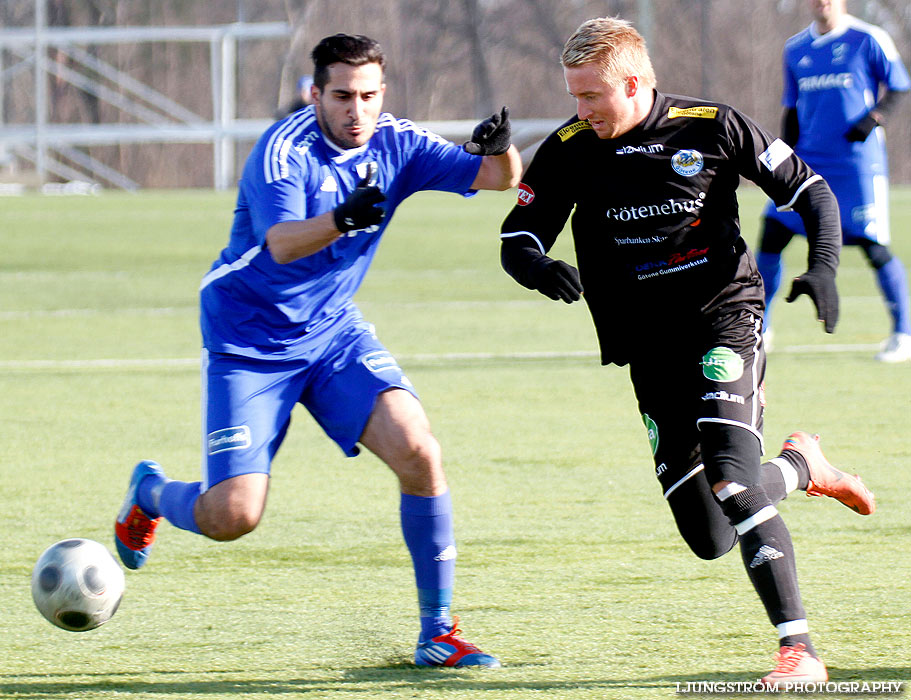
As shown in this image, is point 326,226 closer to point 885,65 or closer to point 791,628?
point 791,628

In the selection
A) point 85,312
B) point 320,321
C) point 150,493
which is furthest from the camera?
point 85,312

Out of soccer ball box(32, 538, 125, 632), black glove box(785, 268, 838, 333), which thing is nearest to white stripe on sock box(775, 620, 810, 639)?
black glove box(785, 268, 838, 333)

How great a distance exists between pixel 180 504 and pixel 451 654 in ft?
3.62

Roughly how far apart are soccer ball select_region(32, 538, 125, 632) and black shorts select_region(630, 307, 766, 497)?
5.56 ft

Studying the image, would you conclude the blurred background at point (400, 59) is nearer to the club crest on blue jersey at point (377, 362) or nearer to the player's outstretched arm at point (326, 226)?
the club crest on blue jersey at point (377, 362)

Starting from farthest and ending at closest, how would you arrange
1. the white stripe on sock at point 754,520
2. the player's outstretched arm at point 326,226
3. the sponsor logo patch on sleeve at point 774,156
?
the sponsor logo patch on sleeve at point 774,156 < the player's outstretched arm at point 326,226 < the white stripe on sock at point 754,520

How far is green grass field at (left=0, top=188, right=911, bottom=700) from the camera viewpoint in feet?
13.6

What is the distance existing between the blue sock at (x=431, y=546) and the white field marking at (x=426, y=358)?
619 centimetres

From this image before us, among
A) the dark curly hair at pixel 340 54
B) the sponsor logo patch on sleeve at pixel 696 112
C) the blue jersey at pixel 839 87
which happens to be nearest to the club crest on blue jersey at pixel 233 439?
the dark curly hair at pixel 340 54

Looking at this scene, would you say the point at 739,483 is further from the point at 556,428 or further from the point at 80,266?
the point at 80,266

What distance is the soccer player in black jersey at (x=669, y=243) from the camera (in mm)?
4219

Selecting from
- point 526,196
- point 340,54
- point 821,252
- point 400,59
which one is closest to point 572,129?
point 526,196

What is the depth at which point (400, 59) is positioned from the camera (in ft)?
168

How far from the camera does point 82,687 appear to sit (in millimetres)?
4012
